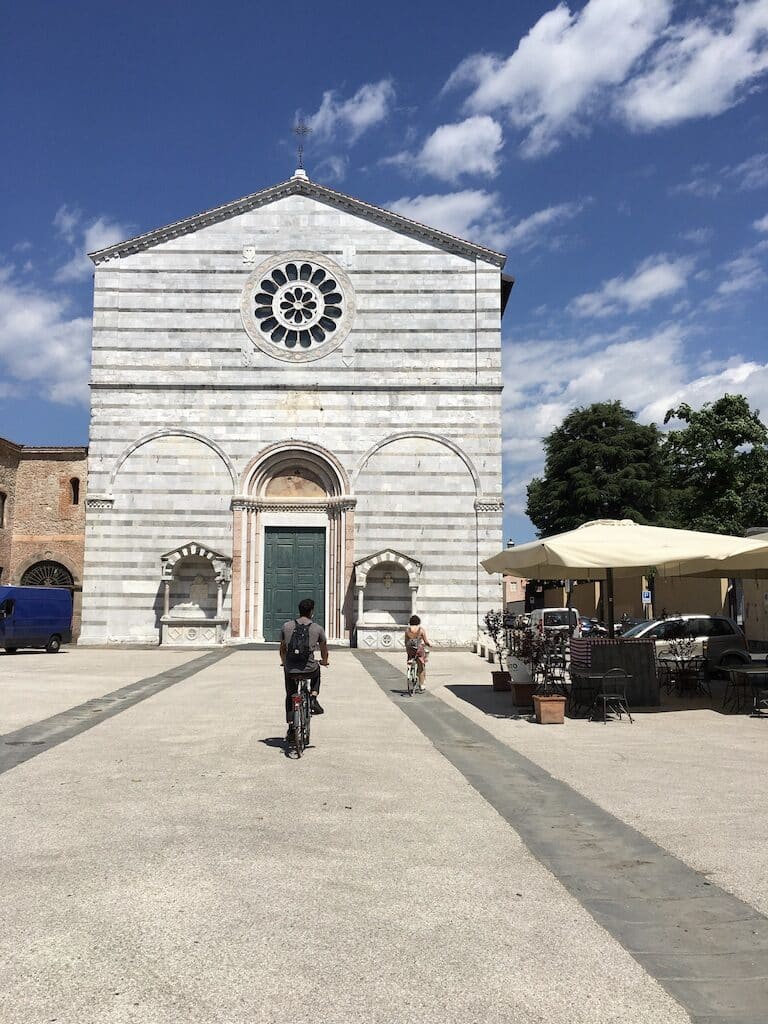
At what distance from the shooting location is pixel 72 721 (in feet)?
37.6

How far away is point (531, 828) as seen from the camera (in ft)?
20.8

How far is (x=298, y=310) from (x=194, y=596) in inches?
376

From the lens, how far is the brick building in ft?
99.7

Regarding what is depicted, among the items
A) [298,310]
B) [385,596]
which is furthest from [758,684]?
[298,310]

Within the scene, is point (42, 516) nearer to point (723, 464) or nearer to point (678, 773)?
point (723, 464)

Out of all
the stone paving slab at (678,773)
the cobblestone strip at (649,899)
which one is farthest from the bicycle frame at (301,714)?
the stone paving slab at (678,773)

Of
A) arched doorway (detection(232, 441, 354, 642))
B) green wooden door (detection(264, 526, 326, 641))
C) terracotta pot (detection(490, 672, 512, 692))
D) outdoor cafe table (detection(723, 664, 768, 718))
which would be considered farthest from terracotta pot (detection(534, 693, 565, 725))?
green wooden door (detection(264, 526, 326, 641))

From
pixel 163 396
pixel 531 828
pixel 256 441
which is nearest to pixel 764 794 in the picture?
pixel 531 828

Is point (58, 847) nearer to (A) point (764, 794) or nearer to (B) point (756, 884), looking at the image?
(B) point (756, 884)

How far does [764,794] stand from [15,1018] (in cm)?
622

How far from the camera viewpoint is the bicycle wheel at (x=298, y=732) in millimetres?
8930

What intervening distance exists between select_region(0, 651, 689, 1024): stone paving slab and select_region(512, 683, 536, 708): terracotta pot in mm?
5233

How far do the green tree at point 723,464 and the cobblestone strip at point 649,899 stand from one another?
74.1 feet

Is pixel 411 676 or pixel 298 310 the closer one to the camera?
pixel 411 676
